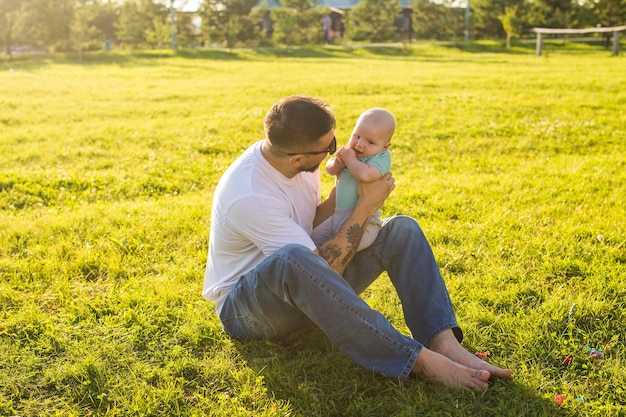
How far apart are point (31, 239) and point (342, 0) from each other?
5716 cm

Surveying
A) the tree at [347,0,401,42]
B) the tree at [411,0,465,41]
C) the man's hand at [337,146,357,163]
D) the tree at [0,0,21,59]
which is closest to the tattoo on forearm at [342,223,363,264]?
the man's hand at [337,146,357,163]

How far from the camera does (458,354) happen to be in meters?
3.37

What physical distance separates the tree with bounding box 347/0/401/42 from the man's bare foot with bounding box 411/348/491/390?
139 ft

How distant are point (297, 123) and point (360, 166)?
0.62 m

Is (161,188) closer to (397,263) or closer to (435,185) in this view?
(435,185)

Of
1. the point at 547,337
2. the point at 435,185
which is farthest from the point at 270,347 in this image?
the point at 435,185

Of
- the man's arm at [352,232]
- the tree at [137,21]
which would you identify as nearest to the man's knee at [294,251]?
the man's arm at [352,232]

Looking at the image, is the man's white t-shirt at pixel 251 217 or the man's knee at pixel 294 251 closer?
the man's knee at pixel 294 251

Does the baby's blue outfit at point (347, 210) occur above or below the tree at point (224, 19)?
below

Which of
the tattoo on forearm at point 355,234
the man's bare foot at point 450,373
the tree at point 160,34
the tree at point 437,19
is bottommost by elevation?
the man's bare foot at point 450,373

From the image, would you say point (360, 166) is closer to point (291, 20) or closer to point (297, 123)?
point (297, 123)

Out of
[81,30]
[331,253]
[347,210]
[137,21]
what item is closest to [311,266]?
[331,253]

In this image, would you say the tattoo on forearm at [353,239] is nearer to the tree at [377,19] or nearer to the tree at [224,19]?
the tree at [224,19]

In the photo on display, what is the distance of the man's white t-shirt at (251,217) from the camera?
3.27 m
